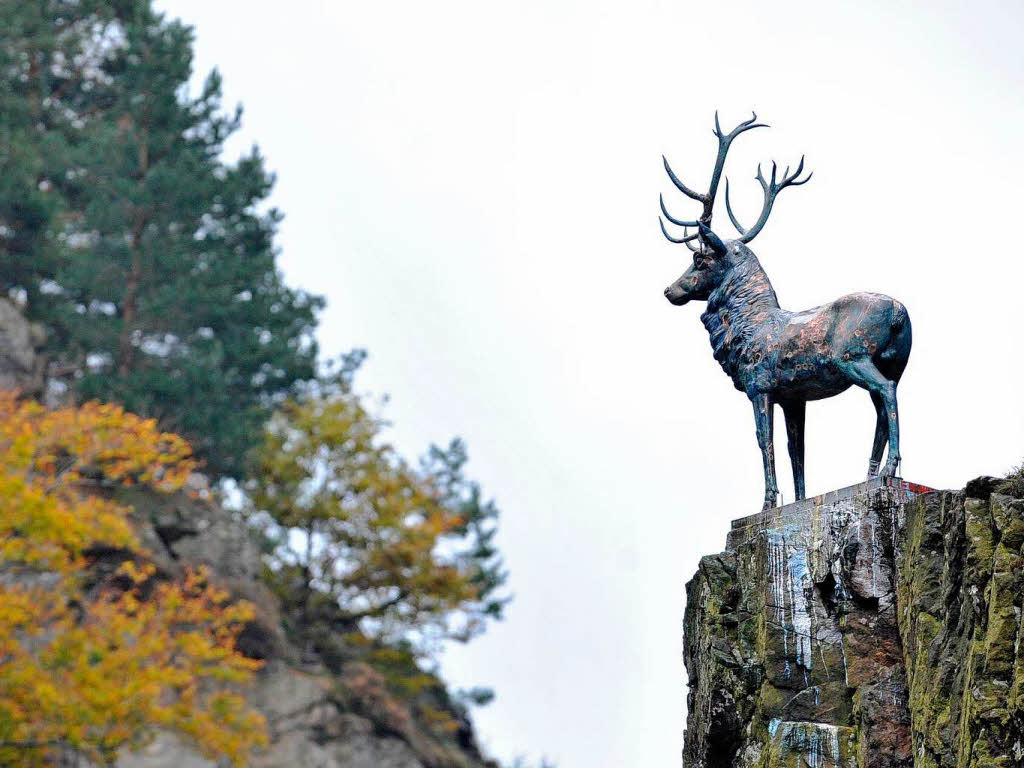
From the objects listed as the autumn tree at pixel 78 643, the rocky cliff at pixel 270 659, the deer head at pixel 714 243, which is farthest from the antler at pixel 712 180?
the rocky cliff at pixel 270 659

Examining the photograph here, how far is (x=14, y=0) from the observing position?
1135 inches

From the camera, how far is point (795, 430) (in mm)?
9430

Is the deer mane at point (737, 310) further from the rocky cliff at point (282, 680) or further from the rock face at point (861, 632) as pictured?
the rocky cliff at point (282, 680)

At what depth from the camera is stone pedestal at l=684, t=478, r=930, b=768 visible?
7.88m

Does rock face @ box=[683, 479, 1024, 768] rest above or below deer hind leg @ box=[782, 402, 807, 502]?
below

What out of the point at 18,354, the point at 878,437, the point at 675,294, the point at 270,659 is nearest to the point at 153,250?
the point at 18,354

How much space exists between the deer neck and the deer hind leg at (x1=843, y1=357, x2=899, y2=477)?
92 centimetres

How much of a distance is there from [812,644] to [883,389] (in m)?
1.68

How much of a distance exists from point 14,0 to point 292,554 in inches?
531

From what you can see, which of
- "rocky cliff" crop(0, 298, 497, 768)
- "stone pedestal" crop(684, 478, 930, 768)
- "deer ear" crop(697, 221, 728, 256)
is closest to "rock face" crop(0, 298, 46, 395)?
"rocky cliff" crop(0, 298, 497, 768)

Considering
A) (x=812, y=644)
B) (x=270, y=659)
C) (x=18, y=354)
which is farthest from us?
(x=270, y=659)

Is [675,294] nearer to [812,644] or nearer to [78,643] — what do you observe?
[812,644]

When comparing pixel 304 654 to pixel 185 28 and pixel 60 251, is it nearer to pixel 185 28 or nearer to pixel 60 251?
pixel 60 251

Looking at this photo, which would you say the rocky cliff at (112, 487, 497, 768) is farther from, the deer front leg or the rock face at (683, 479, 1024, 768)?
the deer front leg
